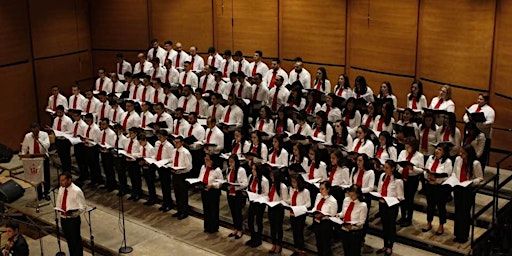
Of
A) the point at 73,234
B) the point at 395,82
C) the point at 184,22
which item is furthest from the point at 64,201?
the point at 184,22

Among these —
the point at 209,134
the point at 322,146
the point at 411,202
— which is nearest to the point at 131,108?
the point at 209,134

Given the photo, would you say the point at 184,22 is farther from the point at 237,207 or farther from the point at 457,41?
the point at 237,207

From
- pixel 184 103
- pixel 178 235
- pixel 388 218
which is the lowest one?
pixel 178 235

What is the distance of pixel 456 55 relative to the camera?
12.5 metres

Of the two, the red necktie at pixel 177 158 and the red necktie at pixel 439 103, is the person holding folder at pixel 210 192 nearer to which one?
the red necktie at pixel 177 158

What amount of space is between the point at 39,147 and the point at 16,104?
3.59m

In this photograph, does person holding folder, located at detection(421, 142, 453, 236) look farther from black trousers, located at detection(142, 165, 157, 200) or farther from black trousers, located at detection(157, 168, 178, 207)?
black trousers, located at detection(142, 165, 157, 200)

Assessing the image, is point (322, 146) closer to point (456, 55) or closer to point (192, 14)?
point (456, 55)

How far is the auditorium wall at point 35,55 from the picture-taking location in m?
15.2

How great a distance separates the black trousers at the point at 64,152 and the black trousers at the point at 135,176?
1.62 metres

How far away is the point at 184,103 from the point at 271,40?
3.16m

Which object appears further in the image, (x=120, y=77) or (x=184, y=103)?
(x=120, y=77)

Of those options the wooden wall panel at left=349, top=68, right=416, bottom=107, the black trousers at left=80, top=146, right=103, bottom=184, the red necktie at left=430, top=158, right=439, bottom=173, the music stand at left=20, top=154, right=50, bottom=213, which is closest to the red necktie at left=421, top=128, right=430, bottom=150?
the red necktie at left=430, top=158, right=439, bottom=173

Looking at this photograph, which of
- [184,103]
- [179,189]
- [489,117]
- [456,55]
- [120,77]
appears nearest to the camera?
[489,117]
